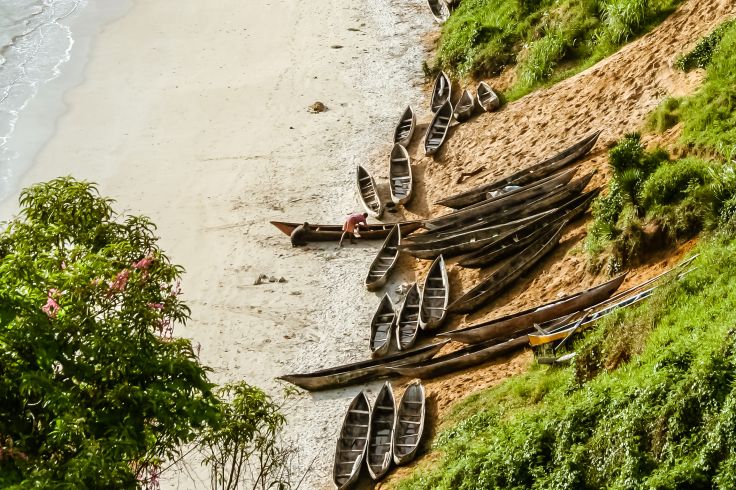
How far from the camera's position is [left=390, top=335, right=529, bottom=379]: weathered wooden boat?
1928 cm

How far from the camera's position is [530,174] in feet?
81.7

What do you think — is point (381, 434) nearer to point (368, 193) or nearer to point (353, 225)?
point (353, 225)

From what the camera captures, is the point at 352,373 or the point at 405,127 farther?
the point at 405,127

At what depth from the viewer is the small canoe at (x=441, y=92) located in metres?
32.5

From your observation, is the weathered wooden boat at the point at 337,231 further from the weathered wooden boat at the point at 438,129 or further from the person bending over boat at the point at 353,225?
the weathered wooden boat at the point at 438,129

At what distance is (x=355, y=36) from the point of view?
40.1 meters

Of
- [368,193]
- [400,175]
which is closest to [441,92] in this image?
[400,175]

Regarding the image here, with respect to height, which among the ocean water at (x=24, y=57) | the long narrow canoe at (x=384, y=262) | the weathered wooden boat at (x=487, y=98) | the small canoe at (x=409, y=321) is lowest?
the small canoe at (x=409, y=321)

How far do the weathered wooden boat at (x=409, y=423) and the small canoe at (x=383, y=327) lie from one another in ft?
5.93

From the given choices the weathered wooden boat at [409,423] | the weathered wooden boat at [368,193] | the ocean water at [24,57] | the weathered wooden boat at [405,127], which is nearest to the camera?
the weathered wooden boat at [409,423]

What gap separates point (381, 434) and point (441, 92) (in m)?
17.1

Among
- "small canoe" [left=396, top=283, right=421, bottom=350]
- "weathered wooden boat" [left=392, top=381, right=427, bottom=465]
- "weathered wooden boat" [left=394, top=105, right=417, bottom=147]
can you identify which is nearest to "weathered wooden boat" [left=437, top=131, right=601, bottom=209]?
"small canoe" [left=396, top=283, right=421, bottom=350]

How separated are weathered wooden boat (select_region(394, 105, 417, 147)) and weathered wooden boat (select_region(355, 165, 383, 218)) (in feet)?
7.72

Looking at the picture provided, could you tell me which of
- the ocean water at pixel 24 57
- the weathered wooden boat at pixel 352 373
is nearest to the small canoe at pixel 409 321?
the weathered wooden boat at pixel 352 373
